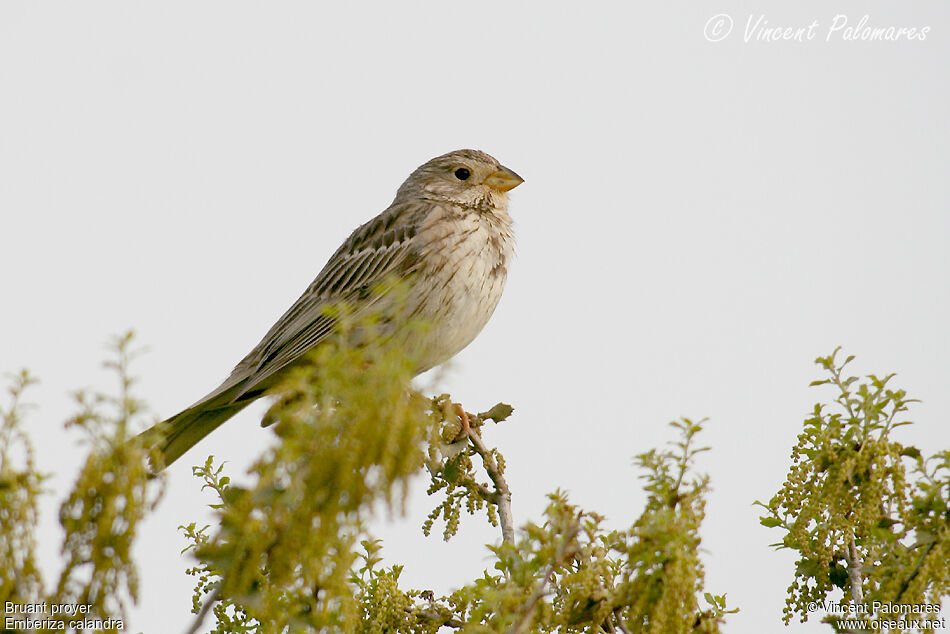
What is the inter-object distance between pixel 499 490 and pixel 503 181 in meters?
3.65

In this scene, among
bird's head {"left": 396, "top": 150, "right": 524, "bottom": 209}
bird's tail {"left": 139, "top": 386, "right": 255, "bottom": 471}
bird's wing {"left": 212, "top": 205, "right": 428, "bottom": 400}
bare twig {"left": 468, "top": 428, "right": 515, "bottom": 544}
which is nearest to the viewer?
bare twig {"left": 468, "top": 428, "right": 515, "bottom": 544}

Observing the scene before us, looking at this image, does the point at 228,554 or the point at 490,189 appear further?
the point at 490,189

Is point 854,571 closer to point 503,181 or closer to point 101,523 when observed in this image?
point 101,523

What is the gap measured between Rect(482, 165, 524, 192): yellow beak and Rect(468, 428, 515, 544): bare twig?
319cm

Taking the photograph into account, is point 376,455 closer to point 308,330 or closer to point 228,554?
point 228,554

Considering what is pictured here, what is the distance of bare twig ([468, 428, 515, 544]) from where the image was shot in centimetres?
409

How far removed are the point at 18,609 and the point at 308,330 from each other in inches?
181

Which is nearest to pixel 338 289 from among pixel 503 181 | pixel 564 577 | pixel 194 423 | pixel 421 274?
pixel 421 274

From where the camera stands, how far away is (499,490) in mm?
4344

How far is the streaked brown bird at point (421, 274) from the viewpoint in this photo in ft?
21.0

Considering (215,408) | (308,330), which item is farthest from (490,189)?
(215,408)

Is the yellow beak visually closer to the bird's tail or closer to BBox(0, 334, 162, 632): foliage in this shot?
the bird's tail

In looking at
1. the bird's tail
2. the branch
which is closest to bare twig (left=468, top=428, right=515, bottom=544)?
the branch

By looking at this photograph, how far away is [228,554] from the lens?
90.4 inches
